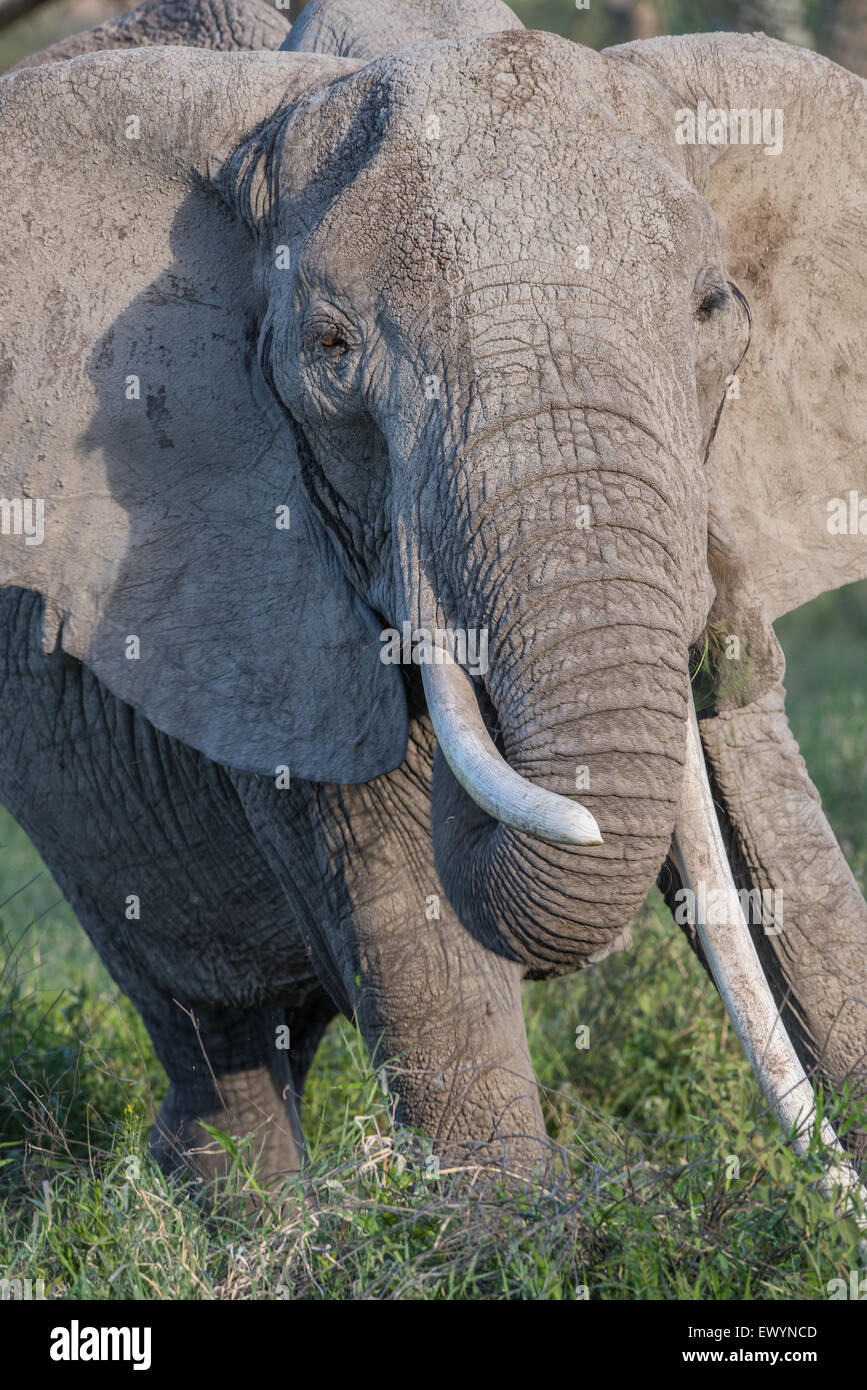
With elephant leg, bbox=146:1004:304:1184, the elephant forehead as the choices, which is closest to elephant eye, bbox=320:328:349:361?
the elephant forehead

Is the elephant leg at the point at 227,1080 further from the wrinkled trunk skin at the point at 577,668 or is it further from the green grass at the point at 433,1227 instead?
the wrinkled trunk skin at the point at 577,668

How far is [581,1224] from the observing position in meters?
2.82

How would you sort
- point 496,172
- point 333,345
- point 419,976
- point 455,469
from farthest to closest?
point 419,976 < point 333,345 < point 496,172 < point 455,469

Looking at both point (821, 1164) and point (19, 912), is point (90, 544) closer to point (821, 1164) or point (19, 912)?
point (821, 1164)

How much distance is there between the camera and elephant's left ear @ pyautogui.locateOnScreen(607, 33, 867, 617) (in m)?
3.32

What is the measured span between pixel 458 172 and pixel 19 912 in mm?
5561

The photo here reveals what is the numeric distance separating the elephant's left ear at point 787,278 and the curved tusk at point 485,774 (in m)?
1.08

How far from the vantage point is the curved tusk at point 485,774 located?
2.37 m

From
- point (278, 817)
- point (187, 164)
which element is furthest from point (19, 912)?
point (187, 164)

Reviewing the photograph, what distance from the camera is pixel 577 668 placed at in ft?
8.51

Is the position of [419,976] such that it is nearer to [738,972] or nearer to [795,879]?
[738,972]

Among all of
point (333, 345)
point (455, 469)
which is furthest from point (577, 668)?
point (333, 345)

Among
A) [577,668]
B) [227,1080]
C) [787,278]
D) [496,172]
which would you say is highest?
[787,278]

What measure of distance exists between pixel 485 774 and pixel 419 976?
3.22 ft
